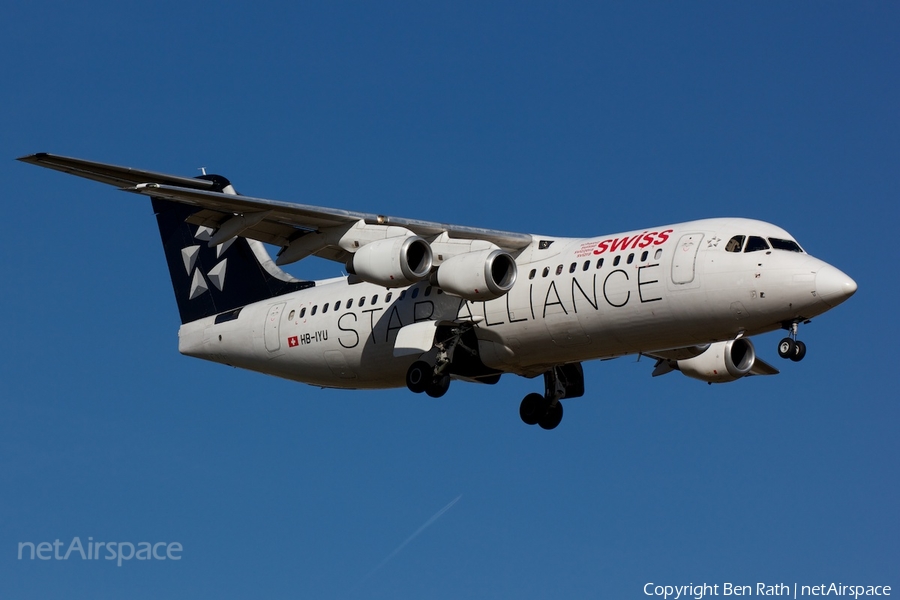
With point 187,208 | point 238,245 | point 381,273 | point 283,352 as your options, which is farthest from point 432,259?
point 187,208

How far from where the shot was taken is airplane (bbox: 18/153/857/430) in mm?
18688

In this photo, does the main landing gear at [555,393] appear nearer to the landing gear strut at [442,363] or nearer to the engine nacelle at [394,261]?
the landing gear strut at [442,363]

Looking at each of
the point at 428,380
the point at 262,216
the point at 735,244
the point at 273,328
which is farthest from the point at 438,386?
the point at 735,244

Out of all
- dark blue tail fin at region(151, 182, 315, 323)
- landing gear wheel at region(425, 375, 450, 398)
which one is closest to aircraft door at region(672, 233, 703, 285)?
landing gear wheel at region(425, 375, 450, 398)

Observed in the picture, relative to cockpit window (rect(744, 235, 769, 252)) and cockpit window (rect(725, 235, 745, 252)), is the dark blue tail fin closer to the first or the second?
cockpit window (rect(725, 235, 745, 252))

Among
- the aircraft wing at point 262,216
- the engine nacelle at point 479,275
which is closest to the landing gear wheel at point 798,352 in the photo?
the engine nacelle at point 479,275

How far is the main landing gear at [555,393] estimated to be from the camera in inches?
884

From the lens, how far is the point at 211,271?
84.9 ft

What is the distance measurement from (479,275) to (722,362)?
5310 mm

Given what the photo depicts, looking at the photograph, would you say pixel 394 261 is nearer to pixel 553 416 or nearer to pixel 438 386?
pixel 438 386

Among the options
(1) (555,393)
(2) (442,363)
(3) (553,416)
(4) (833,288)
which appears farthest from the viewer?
(3) (553,416)

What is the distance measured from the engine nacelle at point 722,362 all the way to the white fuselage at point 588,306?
9.36 ft

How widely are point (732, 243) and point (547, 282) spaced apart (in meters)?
2.88

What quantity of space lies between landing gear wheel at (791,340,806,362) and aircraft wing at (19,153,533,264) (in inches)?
186
